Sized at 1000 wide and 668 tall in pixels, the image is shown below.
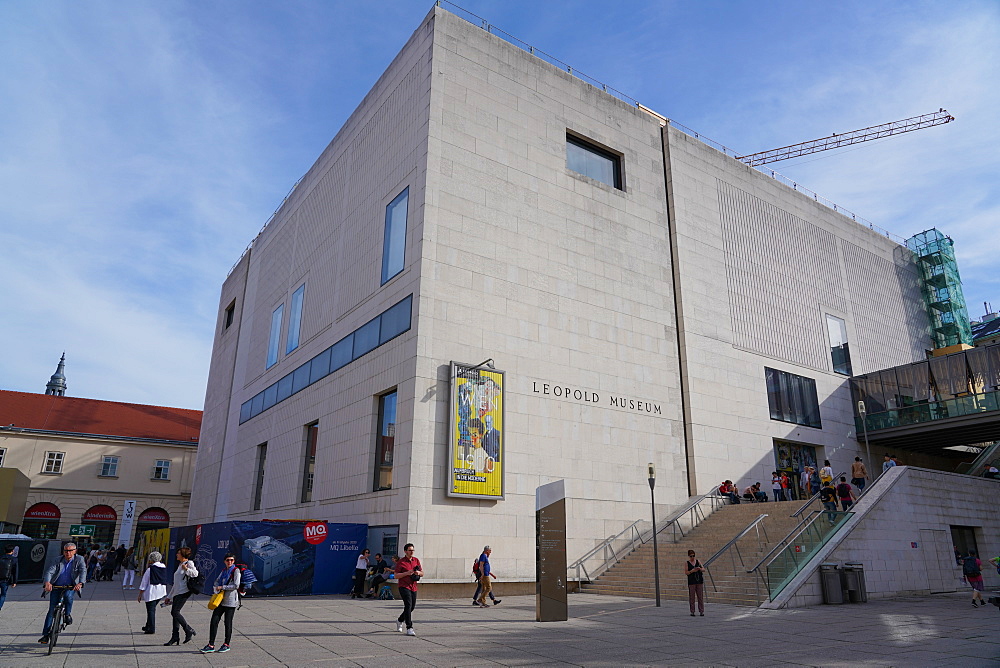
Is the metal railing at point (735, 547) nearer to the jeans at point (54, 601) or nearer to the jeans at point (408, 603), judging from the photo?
the jeans at point (408, 603)

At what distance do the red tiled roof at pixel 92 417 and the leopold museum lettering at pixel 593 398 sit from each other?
162 feet

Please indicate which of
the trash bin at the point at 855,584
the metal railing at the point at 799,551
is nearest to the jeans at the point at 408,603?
the metal railing at the point at 799,551

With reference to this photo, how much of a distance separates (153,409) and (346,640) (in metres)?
63.8

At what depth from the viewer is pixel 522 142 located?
2839 centimetres

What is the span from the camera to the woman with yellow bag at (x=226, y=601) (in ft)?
37.7

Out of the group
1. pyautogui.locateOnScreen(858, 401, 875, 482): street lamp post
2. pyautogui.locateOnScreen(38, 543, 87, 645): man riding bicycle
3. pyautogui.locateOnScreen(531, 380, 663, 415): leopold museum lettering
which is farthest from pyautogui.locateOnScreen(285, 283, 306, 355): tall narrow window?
pyautogui.locateOnScreen(858, 401, 875, 482): street lamp post

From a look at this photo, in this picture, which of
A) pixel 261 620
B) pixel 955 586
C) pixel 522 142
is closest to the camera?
pixel 261 620

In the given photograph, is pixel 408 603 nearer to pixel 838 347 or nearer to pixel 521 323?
pixel 521 323

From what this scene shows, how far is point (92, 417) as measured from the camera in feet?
201

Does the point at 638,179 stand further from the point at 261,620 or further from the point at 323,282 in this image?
the point at 261,620

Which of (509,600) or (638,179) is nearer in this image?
(509,600)

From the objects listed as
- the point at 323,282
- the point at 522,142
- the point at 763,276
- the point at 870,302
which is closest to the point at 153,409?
the point at 323,282

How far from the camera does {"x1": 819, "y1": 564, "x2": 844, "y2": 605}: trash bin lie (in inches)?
750

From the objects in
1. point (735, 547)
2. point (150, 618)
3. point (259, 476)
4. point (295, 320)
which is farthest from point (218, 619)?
point (259, 476)
